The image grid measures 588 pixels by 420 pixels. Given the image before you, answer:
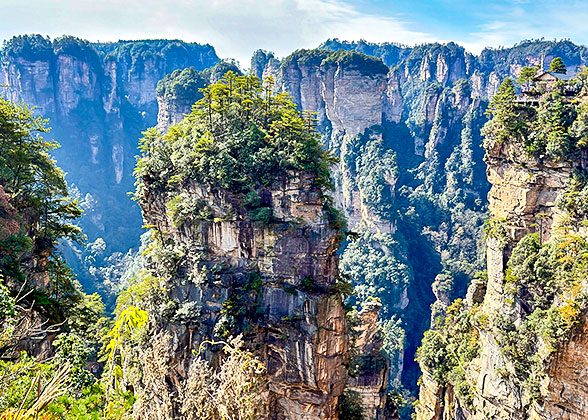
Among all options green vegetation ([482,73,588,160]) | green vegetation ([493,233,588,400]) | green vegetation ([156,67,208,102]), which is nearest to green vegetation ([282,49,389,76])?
green vegetation ([156,67,208,102])

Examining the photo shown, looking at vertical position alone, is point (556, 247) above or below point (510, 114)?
below

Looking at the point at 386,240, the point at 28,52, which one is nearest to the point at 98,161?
the point at 28,52

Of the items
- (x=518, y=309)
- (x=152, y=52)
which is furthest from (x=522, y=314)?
(x=152, y=52)

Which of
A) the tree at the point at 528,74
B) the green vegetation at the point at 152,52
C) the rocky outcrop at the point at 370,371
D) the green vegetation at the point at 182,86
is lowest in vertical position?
the rocky outcrop at the point at 370,371

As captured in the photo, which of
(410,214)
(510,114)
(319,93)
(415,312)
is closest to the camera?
(510,114)

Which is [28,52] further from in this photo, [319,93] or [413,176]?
[413,176]

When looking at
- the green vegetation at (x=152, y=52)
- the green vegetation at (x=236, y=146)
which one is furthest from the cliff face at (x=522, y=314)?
the green vegetation at (x=152, y=52)

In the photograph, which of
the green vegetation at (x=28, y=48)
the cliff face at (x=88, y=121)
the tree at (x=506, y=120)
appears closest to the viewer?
the tree at (x=506, y=120)

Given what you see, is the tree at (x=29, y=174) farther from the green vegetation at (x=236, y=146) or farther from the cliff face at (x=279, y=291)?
the cliff face at (x=279, y=291)
